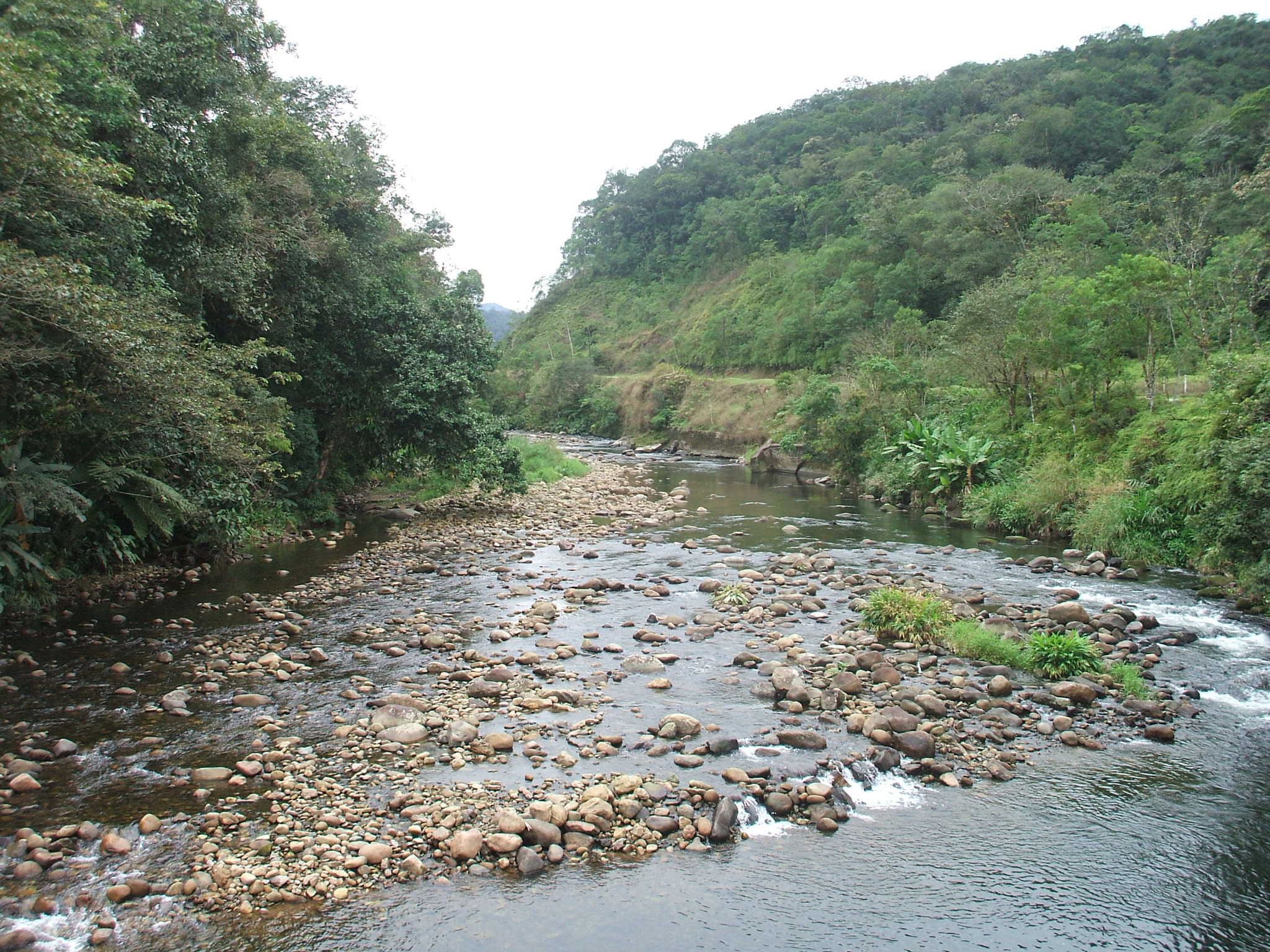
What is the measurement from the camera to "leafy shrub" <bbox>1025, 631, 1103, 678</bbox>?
34.3ft

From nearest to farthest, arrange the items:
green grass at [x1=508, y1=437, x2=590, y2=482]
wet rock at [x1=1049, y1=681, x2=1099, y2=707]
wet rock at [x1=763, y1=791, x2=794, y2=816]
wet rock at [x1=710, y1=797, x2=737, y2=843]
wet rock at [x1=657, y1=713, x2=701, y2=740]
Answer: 1. wet rock at [x1=710, y1=797, x2=737, y2=843]
2. wet rock at [x1=763, y1=791, x2=794, y2=816]
3. wet rock at [x1=657, y1=713, x2=701, y2=740]
4. wet rock at [x1=1049, y1=681, x2=1099, y2=707]
5. green grass at [x1=508, y1=437, x2=590, y2=482]

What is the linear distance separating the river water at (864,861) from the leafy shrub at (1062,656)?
1109 mm

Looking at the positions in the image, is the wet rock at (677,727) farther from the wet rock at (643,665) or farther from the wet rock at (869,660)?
the wet rock at (869,660)

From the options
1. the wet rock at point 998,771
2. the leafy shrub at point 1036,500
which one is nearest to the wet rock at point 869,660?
the wet rock at point 998,771

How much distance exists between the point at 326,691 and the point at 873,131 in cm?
8812

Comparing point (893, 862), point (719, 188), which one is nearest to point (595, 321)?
point (719, 188)

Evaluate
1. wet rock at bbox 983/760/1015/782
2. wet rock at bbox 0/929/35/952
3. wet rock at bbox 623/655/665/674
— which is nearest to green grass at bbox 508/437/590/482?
wet rock at bbox 623/655/665/674

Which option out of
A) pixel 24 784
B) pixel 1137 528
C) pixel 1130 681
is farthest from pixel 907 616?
pixel 24 784

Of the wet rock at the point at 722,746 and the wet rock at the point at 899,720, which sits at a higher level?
the wet rock at the point at 899,720

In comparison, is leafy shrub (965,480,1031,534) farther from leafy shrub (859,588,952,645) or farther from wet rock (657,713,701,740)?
wet rock (657,713,701,740)

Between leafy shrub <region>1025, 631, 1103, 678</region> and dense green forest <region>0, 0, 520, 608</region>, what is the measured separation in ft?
41.3

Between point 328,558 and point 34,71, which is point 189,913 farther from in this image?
point 328,558

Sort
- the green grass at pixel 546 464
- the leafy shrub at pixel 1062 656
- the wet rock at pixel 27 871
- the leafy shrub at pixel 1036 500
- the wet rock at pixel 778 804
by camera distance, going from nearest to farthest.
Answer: the wet rock at pixel 27 871
the wet rock at pixel 778 804
the leafy shrub at pixel 1062 656
the leafy shrub at pixel 1036 500
the green grass at pixel 546 464

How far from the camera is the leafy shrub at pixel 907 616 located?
12.0 metres
